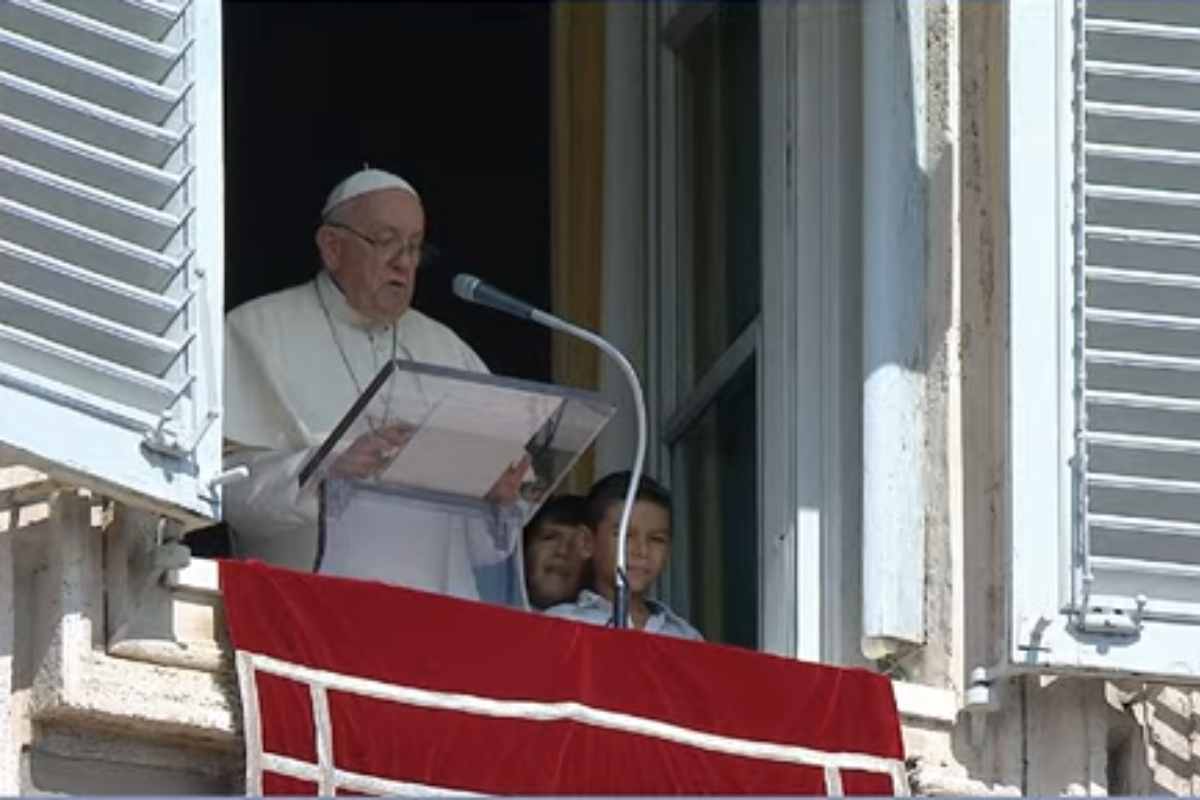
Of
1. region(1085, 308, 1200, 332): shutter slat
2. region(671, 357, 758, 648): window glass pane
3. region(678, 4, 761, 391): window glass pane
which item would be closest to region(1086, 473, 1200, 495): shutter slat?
region(1085, 308, 1200, 332): shutter slat

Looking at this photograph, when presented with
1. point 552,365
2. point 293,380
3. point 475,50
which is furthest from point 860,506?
point 475,50

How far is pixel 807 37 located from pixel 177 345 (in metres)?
1.76

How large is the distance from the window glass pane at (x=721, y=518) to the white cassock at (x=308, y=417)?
49 centimetres

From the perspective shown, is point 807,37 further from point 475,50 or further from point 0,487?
point 475,50

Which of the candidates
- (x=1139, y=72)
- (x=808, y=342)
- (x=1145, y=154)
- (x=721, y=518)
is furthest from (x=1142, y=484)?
(x=721, y=518)

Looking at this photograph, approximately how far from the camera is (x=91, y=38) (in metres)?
10.5

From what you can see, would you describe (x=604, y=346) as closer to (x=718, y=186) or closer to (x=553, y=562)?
(x=553, y=562)

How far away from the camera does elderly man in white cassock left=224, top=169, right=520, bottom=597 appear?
11.0 m

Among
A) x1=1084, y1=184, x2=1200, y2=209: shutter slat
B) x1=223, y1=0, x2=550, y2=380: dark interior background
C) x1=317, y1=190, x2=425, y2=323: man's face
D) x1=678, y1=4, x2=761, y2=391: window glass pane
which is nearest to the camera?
x1=1084, y1=184, x2=1200, y2=209: shutter slat

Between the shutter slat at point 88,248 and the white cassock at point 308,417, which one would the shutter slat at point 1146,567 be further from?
the shutter slat at point 88,248

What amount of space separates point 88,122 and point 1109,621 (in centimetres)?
179

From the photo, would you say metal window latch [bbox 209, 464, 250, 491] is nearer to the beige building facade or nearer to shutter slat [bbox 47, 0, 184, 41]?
the beige building facade

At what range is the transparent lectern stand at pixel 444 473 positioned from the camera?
34.9 ft

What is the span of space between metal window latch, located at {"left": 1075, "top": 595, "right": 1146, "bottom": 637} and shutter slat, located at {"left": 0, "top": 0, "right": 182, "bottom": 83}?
1677mm
